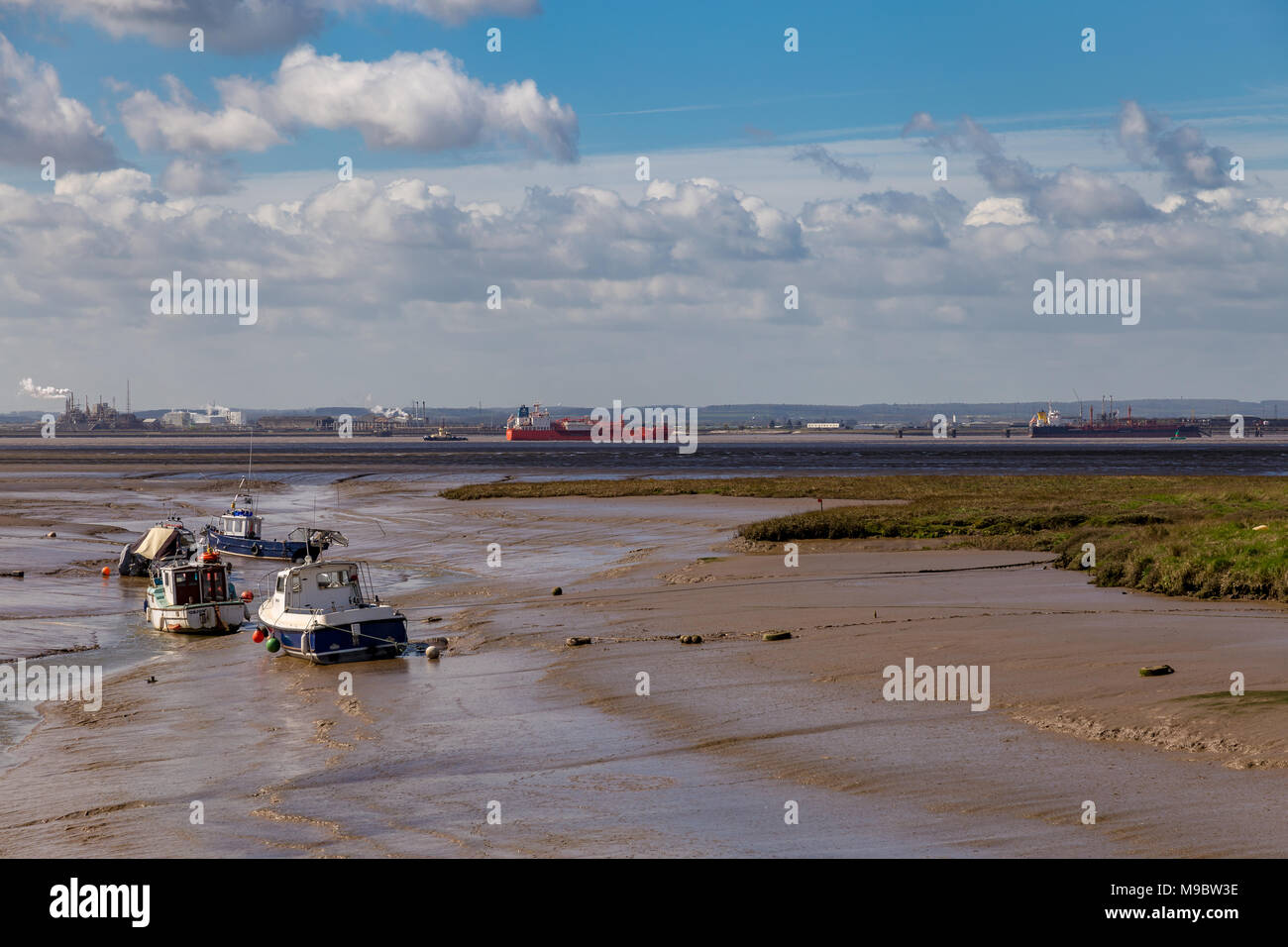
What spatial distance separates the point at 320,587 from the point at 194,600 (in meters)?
6.73

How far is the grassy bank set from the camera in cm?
3328

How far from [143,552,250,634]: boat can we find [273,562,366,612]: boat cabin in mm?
4589

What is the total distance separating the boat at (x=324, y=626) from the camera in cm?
2895

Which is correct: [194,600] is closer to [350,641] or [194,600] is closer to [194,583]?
[194,583]

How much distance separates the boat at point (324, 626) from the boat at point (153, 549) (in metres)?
16.9

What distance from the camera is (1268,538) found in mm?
35062

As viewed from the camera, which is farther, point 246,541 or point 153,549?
point 246,541

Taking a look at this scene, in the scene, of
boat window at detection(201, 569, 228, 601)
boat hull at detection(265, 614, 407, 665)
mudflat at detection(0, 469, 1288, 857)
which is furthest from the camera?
boat window at detection(201, 569, 228, 601)

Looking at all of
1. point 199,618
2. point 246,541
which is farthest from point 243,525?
point 199,618

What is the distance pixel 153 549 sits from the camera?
48.6m

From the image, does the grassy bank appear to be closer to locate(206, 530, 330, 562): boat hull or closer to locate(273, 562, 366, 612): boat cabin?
locate(206, 530, 330, 562): boat hull

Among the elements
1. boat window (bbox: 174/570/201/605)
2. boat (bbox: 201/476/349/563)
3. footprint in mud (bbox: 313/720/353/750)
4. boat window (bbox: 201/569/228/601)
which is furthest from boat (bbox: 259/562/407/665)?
boat (bbox: 201/476/349/563)
